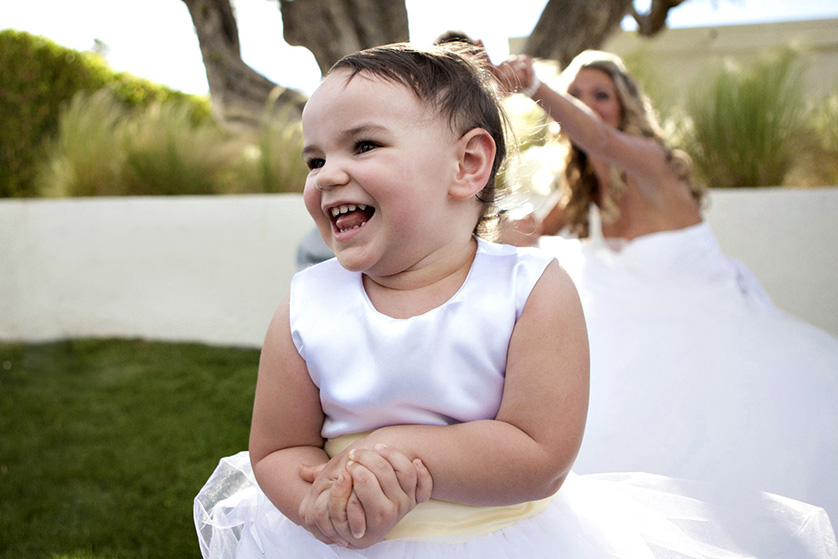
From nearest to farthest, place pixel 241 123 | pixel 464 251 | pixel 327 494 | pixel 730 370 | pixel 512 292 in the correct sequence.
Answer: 1. pixel 327 494
2. pixel 512 292
3. pixel 464 251
4. pixel 730 370
5. pixel 241 123

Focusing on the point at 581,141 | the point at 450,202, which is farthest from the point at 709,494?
the point at 581,141

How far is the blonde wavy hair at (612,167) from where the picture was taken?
2.95m

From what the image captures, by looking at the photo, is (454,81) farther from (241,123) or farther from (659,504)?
(241,123)

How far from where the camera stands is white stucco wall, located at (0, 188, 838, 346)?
16.8 feet

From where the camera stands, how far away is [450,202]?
1.01m

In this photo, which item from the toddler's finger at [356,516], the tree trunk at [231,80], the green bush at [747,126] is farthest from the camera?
the tree trunk at [231,80]

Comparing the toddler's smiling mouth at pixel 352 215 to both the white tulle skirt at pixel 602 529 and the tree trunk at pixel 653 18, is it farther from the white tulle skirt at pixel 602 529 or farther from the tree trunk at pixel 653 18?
the tree trunk at pixel 653 18

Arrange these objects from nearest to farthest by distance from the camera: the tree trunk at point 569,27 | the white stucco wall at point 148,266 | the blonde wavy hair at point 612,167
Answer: the blonde wavy hair at point 612,167 < the white stucco wall at point 148,266 < the tree trunk at point 569,27

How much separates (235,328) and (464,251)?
4.37m

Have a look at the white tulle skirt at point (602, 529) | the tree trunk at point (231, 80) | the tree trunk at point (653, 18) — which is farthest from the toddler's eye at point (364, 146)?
the tree trunk at point (653, 18)

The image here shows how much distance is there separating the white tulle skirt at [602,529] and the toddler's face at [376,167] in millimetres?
421

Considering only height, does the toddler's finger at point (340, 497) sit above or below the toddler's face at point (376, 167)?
below

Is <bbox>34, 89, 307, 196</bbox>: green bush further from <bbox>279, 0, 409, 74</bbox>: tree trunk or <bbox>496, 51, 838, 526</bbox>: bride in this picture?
<bbox>496, 51, 838, 526</bbox>: bride

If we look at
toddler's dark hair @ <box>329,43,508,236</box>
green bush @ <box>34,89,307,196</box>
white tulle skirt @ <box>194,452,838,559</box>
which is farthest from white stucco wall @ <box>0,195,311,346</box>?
toddler's dark hair @ <box>329,43,508,236</box>
